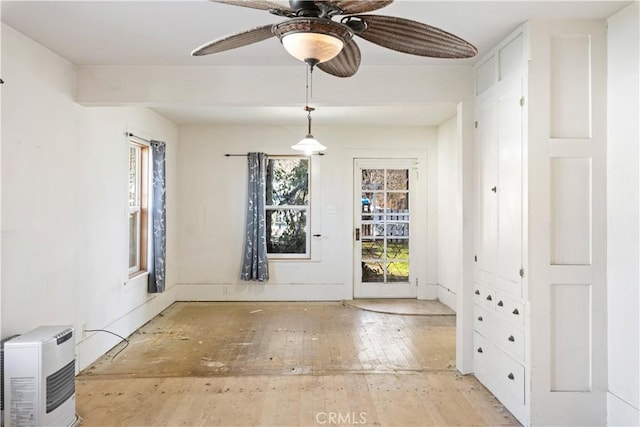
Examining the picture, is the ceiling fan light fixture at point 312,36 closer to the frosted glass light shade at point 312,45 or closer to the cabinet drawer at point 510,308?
the frosted glass light shade at point 312,45

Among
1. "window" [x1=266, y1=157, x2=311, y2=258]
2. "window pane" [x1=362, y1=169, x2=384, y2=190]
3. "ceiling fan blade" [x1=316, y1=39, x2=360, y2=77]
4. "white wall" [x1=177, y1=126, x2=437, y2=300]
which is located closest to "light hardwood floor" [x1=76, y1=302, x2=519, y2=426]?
"white wall" [x1=177, y1=126, x2=437, y2=300]

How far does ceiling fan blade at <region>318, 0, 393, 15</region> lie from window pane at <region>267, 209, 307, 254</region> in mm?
5006

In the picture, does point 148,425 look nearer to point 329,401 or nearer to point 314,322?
point 329,401

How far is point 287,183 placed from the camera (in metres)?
6.46

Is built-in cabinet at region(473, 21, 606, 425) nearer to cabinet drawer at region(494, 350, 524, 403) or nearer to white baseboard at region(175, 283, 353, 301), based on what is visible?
cabinet drawer at region(494, 350, 524, 403)

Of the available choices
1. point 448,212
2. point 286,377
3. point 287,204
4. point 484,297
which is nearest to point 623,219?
point 484,297

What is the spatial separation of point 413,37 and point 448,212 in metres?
4.63

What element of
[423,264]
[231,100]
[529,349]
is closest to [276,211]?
[423,264]

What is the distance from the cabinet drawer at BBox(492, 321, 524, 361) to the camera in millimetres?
2777

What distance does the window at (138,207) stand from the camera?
16.4 ft

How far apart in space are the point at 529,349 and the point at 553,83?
5.52ft

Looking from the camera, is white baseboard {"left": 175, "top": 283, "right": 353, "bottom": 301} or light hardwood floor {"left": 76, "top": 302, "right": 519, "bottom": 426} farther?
white baseboard {"left": 175, "top": 283, "right": 353, "bottom": 301}

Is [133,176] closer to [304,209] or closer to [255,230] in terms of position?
[255,230]

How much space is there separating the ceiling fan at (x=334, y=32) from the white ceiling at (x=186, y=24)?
2.88ft
